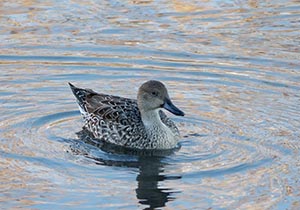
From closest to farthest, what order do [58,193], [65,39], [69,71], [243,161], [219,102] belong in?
[58,193] < [243,161] < [219,102] < [69,71] < [65,39]

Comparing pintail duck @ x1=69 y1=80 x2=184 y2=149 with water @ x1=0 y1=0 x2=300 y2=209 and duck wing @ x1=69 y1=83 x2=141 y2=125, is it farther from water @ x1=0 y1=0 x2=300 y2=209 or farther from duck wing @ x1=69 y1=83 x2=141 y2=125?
water @ x1=0 y1=0 x2=300 y2=209

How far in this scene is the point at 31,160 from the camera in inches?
472

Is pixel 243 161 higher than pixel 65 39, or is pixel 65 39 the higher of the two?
pixel 65 39

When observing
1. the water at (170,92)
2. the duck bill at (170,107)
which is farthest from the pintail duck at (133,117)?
the water at (170,92)

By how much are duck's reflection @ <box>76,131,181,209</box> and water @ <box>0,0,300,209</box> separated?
0.02 meters

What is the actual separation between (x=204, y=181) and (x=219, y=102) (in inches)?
118

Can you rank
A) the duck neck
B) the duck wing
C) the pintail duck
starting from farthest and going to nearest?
the duck wing, the duck neck, the pintail duck

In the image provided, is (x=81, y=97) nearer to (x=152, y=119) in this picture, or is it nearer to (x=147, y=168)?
(x=152, y=119)

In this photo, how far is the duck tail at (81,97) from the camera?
13.8 meters

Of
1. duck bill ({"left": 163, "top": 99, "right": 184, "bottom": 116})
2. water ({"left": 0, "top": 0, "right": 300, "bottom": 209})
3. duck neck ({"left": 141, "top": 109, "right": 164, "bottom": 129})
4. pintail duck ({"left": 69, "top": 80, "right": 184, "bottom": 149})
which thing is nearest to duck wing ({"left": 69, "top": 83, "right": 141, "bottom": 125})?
pintail duck ({"left": 69, "top": 80, "right": 184, "bottom": 149})

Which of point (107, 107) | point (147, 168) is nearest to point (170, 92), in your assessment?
point (107, 107)

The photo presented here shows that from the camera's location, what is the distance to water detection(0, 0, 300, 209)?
1103 cm

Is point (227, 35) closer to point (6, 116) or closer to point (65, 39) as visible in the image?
point (65, 39)

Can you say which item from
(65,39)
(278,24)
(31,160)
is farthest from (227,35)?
(31,160)
